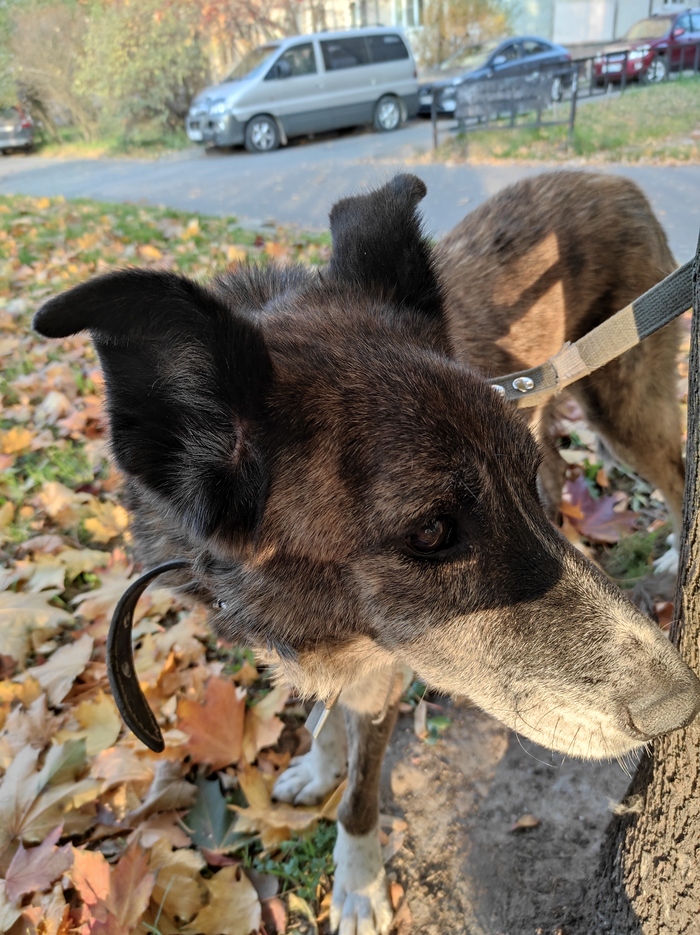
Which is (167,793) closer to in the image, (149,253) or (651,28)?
(149,253)

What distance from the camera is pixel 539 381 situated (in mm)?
2324

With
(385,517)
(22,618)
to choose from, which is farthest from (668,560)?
(22,618)

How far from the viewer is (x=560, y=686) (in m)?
1.68

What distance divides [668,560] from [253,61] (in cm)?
1768

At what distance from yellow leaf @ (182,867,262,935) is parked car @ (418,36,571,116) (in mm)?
14079

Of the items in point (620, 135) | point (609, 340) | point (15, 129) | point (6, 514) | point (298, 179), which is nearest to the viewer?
point (609, 340)

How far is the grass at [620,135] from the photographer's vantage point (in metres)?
5.85

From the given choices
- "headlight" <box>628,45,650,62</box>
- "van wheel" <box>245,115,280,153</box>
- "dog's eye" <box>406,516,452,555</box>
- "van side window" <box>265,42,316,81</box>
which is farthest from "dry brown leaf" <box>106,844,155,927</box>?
"van side window" <box>265,42,316,81</box>

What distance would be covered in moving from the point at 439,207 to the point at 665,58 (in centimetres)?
256

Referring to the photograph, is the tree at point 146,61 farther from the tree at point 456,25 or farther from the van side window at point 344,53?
the tree at point 456,25

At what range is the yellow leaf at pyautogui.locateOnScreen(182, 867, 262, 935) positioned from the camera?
2076 mm

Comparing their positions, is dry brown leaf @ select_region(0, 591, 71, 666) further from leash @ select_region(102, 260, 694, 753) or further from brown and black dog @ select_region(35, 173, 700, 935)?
brown and black dog @ select_region(35, 173, 700, 935)

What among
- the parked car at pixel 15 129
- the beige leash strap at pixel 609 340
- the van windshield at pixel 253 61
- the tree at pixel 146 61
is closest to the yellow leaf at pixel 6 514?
the beige leash strap at pixel 609 340

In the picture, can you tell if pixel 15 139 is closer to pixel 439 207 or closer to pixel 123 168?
pixel 123 168
